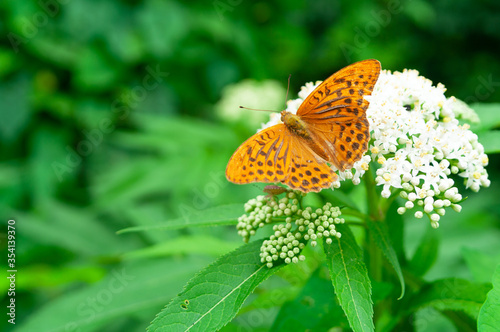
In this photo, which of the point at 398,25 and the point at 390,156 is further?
the point at 398,25

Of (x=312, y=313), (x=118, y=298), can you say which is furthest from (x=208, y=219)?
(x=118, y=298)

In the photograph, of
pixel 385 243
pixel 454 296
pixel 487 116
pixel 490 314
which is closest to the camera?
pixel 490 314

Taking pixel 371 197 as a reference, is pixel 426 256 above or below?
below

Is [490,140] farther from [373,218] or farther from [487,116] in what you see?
[373,218]

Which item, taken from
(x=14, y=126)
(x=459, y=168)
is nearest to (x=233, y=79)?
(x=14, y=126)

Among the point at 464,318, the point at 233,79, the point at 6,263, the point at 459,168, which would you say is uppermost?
the point at 459,168

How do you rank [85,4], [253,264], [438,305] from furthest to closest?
1. [85,4]
2. [438,305]
3. [253,264]

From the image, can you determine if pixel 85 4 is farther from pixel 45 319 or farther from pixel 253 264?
pixel 253 264

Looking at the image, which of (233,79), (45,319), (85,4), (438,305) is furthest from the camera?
(233,79)
